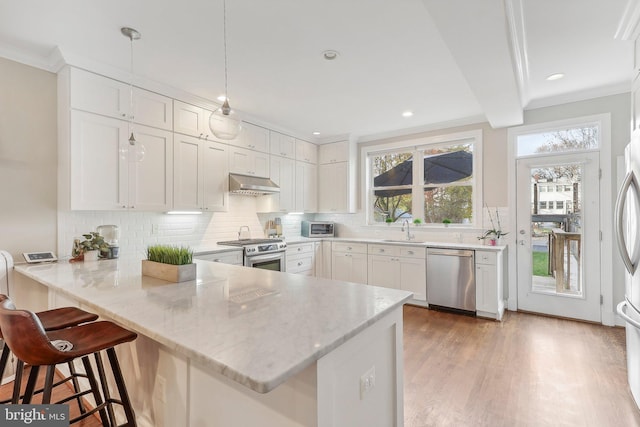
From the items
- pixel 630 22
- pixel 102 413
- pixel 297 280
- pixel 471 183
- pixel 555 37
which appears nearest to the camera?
pixel 102 413

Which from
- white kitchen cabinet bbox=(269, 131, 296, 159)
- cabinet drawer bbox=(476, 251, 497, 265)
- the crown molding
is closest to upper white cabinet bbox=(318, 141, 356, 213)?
white kitchen cabinet bbox=(269, 131, 296, 159)

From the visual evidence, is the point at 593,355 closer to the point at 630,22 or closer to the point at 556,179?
the point at 556,179

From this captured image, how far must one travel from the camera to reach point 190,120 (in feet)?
11.8

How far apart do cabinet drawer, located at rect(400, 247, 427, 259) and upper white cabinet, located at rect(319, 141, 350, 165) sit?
1867 mm

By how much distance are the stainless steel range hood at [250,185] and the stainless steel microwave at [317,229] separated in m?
1.15

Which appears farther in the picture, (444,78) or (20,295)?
(444,78)

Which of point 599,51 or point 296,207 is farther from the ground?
point 599,51

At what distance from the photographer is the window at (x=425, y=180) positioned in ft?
15.4

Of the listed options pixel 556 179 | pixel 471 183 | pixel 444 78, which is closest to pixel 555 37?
pixel 444 78

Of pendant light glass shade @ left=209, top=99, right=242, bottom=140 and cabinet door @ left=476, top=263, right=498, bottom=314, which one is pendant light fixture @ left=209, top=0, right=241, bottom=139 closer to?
pendant light glass shade @ left=209, top=99, right=242, bottom=140

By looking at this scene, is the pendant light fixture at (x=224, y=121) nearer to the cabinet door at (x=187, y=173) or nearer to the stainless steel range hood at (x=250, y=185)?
the cabinet door at (x=187, y=173)

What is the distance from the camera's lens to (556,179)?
12.7ft

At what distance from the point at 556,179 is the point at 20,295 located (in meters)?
5.72

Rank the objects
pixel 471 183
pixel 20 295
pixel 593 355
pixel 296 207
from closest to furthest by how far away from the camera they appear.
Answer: pixel 20 295 → pixel 593 355 → pixel 471 183 → pixel 296 207
